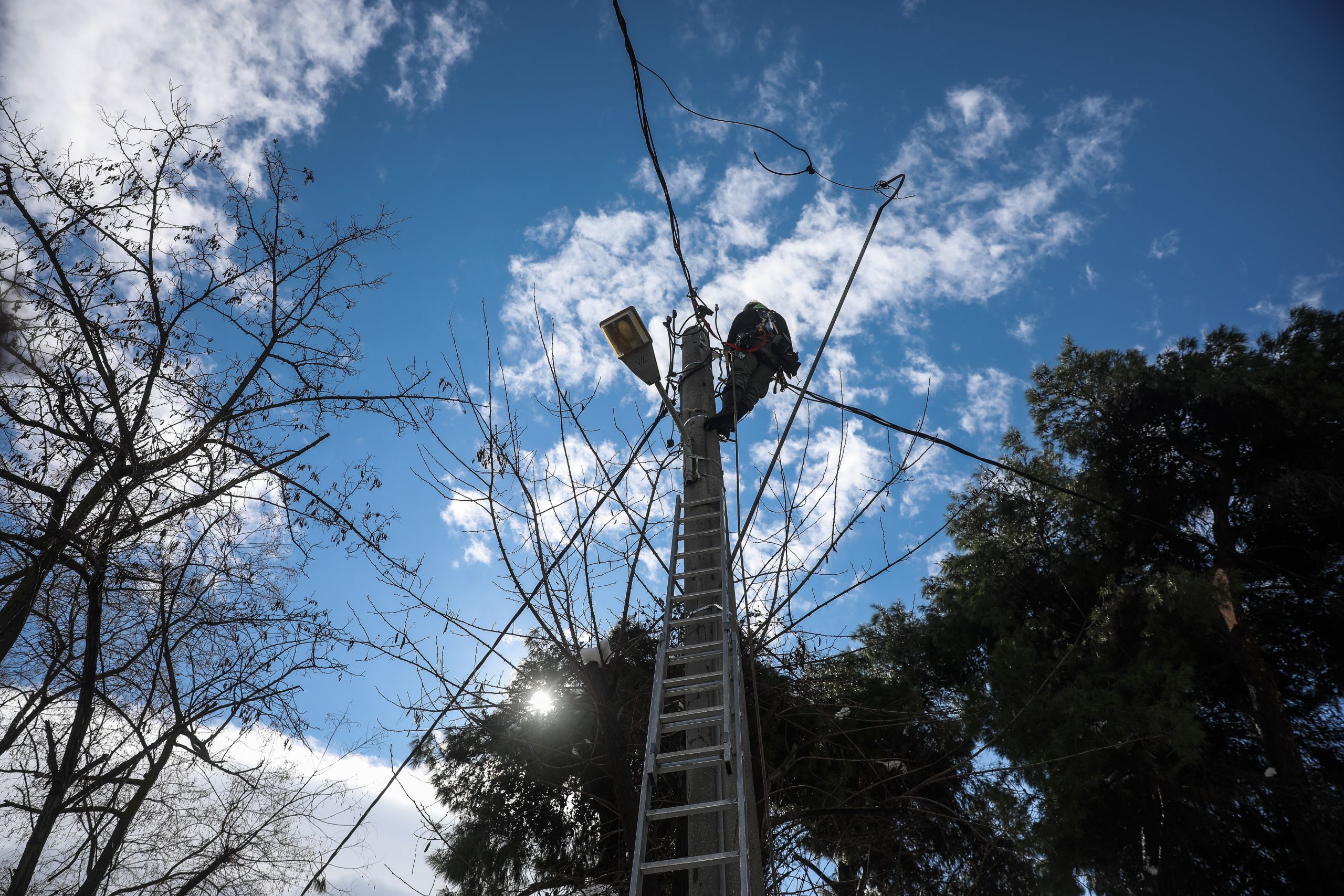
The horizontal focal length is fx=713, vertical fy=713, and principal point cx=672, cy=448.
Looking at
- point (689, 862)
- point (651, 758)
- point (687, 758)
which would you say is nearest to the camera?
point (689, 862)

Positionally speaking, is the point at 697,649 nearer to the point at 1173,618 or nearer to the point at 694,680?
the point at 694,680

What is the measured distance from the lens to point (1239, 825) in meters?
9.73

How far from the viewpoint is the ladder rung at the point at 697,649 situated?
3.67 metres

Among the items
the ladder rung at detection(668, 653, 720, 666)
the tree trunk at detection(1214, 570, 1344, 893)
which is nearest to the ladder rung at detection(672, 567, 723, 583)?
the ladder rung at detection(668, 653, 720, 666)

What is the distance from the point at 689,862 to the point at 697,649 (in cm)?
108

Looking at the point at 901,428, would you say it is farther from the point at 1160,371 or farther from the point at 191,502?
the point at 1160,371

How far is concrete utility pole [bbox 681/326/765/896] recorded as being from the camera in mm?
3086

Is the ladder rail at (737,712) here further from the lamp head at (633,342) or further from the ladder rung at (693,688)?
the lamp head at (633,342)

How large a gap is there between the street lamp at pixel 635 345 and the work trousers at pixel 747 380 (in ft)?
3.00

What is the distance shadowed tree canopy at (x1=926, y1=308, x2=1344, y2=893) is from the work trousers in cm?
413

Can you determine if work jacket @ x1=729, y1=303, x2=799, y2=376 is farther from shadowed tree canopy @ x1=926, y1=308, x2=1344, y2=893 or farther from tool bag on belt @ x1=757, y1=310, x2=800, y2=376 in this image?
shadowed tree canopy @ x1=926, y1=308, x2=1344, y2=893

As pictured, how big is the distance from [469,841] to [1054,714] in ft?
25.7

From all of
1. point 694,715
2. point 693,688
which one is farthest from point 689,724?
point 693,688

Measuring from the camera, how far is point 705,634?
12.7ft
